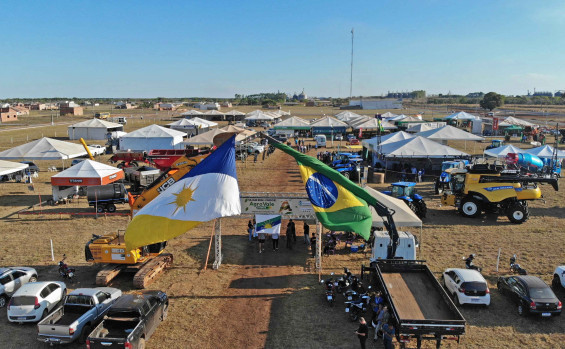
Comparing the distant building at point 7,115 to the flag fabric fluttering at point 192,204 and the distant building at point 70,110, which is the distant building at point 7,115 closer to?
the distant building at point 70,110

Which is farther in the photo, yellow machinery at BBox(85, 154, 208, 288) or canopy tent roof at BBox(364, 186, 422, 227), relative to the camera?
canopy tent roof at BBox(364, 186, 422, 227)

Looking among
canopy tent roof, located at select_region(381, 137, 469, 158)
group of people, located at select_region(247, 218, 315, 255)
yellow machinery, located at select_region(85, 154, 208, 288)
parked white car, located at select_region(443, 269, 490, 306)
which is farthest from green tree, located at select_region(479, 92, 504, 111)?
yellow machinery, located at select_region(85, 154, 208, 288)

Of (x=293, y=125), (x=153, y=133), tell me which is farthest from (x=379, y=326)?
(x=293, y=125)

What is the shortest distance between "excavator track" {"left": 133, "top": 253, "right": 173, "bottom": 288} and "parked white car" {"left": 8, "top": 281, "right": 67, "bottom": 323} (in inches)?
103

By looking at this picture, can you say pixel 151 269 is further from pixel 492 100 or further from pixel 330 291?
pixel 492 100

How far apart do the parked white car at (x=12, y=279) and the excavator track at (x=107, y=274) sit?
8.16 ft

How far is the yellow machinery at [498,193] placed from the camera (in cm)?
2073

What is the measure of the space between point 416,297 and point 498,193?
41.4ft

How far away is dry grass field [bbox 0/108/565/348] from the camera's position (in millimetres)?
10961

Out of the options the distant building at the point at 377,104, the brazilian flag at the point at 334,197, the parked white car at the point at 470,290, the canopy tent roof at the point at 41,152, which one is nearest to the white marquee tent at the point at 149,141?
the canopy tent roof at the point at 41,152

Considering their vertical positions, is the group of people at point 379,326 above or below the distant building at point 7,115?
below

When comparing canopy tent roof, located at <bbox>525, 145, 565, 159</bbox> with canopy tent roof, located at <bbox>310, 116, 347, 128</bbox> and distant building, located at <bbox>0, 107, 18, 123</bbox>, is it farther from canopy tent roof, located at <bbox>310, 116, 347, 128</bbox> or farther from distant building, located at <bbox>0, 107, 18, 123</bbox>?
distant building, located at <bbox>0, 107, 18, 123</bbox>

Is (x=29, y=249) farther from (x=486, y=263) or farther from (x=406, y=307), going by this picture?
(x=486, y=263)

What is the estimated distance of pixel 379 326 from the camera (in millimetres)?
10609
